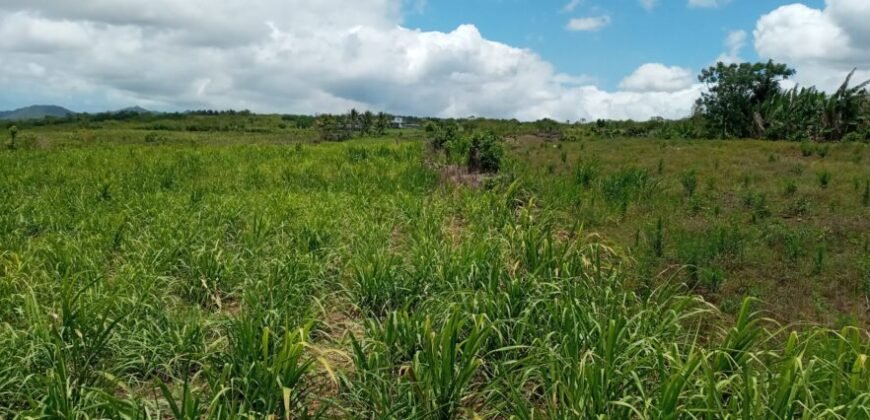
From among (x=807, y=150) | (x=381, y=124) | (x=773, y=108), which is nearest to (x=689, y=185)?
(x=807, y=150)

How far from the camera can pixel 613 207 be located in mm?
10094

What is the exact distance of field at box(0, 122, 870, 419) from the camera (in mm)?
3326

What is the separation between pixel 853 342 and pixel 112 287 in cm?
554

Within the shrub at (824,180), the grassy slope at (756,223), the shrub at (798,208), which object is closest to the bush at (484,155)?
the grassy slope at (756,223)

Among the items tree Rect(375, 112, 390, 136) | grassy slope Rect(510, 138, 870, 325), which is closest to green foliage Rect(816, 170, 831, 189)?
grassy slope Rect(510, 138, 870, 325)

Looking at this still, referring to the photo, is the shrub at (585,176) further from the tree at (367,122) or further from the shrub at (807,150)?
the tree at (367,122)

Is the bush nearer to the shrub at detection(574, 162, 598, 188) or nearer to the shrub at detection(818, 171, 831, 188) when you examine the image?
the shrub at detection(574, 162, 598, 188)

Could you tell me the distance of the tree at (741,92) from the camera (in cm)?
3816

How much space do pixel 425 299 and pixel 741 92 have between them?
4078cm

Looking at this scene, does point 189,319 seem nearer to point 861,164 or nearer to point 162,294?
point 162,294

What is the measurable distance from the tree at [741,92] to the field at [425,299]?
1157 inches

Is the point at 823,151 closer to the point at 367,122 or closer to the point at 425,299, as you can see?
the point at 425,299

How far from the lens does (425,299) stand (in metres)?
5.07

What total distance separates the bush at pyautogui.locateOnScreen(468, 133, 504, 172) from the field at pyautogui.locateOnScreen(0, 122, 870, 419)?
272 centimetres
